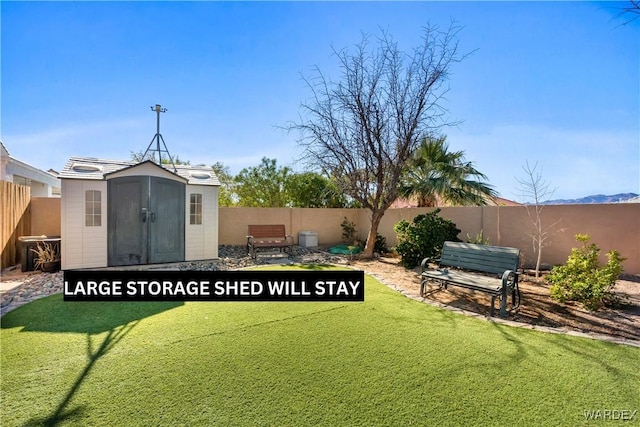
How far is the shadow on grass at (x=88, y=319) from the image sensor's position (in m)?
3.01

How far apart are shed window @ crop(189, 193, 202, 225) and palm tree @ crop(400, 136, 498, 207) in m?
6.65

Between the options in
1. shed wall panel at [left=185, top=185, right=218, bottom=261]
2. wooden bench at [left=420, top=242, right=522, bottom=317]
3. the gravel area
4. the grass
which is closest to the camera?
the grass

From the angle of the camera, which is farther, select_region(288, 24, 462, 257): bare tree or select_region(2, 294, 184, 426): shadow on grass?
select_region(288, 24, 462, 257): bare tree

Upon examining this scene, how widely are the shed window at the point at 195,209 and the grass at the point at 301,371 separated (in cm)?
428

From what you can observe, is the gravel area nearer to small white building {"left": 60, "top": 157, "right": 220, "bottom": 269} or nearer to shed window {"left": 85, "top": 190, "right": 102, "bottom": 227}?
small white building {"left": 60, "top": 157, "right": 220, "bottom": 269}

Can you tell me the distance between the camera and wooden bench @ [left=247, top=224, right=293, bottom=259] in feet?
29.0

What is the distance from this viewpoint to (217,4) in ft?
20.5

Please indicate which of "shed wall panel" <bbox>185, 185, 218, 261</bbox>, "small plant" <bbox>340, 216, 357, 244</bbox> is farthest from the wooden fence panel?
"small plant" <bbox>340, 216, 357, 244</bbox>

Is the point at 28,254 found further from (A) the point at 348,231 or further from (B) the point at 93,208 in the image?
(A) the point at 348,231

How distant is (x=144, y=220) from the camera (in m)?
7.30

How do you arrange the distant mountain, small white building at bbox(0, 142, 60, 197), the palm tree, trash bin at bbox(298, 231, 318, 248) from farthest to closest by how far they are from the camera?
trash bin at bbox(298, 231, 318, 248) → small white building at bbox(0, 142, 60, 197) → the palm tree → the distant mountain

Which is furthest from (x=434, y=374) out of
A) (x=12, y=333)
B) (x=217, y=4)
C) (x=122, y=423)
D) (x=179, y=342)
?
(x=217, y=4)

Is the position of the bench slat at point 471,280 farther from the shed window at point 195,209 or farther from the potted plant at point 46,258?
the potted plant at point 46,258

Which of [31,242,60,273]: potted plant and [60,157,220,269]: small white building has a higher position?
[60,157,220,269]: small white building
